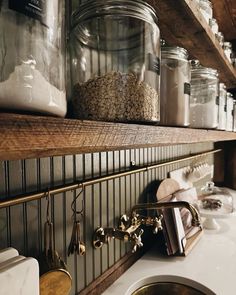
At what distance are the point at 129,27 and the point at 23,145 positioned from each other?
42 centimetres

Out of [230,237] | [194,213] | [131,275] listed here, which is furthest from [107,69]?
[230,237]

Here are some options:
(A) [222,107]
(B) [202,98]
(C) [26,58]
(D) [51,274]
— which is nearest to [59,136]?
(C) [26,58]

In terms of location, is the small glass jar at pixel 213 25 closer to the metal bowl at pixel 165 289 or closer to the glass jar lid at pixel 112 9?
the glass jar lid at pixel 112 9

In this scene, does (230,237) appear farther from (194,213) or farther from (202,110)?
(202,110)

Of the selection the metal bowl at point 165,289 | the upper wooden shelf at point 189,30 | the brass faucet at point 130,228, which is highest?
the upper wooden shelf at point 189,30

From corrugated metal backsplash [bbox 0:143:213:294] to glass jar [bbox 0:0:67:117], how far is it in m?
0.33

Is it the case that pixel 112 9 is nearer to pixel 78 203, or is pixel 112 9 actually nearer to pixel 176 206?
pixel 78 203

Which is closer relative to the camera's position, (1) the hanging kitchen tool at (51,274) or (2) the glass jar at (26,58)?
(2) the glass jar at (26,58)

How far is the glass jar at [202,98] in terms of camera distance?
3.53ft

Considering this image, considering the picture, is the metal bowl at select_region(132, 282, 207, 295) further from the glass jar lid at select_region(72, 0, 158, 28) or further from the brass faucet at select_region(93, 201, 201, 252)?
the glass jar lid at select_region(72, 0, 158, 28)

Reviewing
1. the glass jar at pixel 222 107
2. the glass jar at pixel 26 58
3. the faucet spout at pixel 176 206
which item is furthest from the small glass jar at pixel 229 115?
the glass jar at pixel 26 58

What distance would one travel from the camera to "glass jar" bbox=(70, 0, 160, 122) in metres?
0.49

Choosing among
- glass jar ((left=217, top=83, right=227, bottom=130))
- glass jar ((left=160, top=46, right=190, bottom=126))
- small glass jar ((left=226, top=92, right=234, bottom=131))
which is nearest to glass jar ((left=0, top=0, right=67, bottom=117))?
glass jar ((left=160, top=46, right=190, bottom=126))

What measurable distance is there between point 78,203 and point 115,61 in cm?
48
